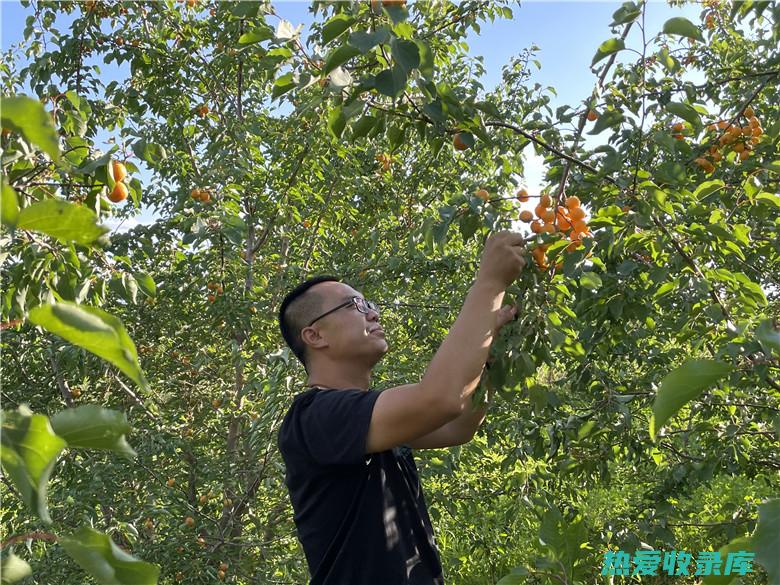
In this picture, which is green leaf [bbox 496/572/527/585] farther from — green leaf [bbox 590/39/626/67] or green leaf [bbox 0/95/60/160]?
green leaf [bbox 590/39/626/67]

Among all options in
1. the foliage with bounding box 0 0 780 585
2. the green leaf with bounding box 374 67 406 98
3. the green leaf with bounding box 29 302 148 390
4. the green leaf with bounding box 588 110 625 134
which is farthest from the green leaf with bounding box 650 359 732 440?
the green leaf with bounding box 588 110 625 134

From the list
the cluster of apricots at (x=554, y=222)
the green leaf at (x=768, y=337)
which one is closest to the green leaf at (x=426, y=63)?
the cluster of apricots at (x=554, y=222)

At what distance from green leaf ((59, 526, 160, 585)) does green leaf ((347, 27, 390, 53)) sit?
0.95 m

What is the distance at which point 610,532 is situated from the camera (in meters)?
2.73

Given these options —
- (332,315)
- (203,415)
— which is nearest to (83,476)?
(203,415)

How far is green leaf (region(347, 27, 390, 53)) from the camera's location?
1.28 meters

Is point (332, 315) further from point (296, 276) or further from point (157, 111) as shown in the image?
point (157, 111)

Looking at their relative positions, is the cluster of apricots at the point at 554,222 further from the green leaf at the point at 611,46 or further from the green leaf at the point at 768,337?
the green leaf at the point at 768,337

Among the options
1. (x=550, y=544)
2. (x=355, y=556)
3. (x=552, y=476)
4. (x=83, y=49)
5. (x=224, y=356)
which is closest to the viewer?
(x=550, y=544)

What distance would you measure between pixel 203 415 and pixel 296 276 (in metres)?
1.12

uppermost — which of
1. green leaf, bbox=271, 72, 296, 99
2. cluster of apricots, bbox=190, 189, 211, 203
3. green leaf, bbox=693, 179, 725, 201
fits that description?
cluster of apricots, bbox=190, 189, 211, 203

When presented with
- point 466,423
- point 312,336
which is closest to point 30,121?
point 312,336

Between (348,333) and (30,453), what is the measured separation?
1.42m

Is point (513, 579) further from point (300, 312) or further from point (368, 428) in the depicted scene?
point (300, 312)
